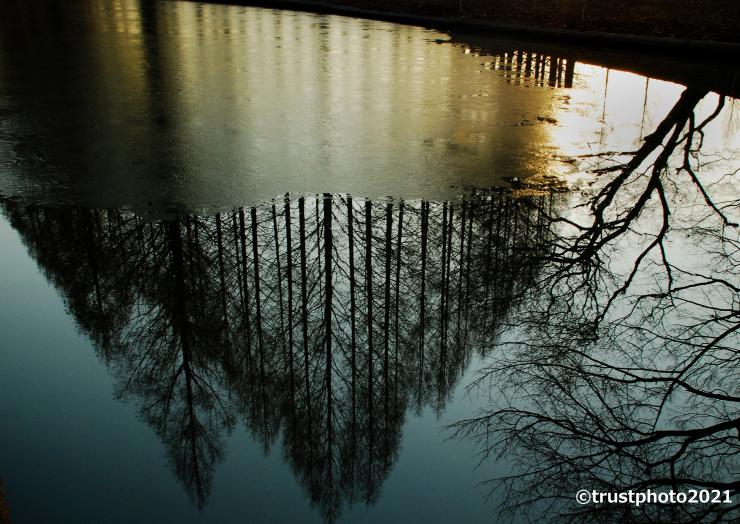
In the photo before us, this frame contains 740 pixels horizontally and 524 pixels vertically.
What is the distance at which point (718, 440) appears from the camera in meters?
4.53

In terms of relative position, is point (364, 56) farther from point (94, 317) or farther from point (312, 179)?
point (94, 317)

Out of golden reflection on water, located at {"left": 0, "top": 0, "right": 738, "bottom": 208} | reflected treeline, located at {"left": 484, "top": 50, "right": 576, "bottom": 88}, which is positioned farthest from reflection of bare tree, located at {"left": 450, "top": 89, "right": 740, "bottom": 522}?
reflected treeline, located at {"left": 484, "top": 50, "right": 576, "bottom": 88}

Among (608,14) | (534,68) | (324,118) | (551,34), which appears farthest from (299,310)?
(608,14)

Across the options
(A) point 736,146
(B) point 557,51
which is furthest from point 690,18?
(A) point 736,146

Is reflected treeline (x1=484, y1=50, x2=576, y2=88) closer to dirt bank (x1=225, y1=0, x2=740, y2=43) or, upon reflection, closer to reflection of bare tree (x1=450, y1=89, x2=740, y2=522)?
dirt bank (x1=225, y1=0, x2=740, y2=43)

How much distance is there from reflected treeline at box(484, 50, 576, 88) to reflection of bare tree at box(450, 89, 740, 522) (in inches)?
271

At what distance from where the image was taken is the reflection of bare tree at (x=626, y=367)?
418cm

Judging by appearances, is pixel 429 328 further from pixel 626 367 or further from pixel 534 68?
pixel 534 68

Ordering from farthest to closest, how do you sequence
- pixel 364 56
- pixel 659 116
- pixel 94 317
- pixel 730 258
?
pixel 364 56 → pixel 659 116 → pixel 730 258 → pixel 94 317

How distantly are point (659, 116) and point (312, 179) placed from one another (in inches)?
271

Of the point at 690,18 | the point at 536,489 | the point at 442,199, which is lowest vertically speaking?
the point at 536,489

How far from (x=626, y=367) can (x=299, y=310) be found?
269cm

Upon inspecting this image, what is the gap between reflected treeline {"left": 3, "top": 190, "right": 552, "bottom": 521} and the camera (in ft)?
14.9

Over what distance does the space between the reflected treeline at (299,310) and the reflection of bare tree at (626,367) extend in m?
0.44
